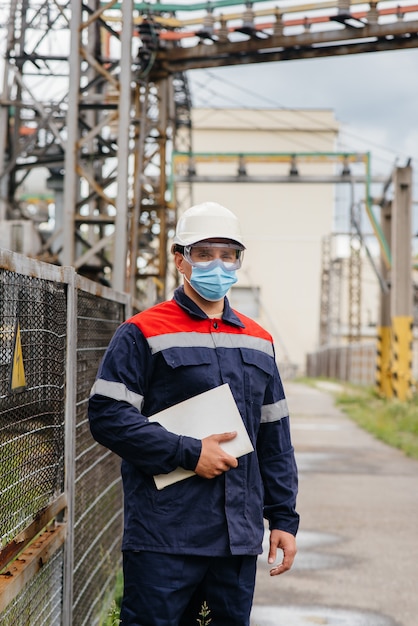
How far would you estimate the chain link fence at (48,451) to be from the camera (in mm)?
3158

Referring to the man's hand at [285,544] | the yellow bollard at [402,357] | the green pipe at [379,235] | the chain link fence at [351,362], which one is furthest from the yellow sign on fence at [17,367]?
the chain link fence at [351,362]

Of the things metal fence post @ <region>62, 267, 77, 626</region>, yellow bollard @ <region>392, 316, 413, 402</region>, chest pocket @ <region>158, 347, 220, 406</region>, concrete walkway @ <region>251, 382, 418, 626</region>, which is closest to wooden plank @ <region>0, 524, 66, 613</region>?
metal fence post @ <region>62, 267, 77, 626</region>

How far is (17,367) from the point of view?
316cm

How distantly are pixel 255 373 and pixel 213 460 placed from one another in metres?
0.39

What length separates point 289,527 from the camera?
12.5 ft

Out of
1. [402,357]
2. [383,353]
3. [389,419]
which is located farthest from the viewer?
[383,353]

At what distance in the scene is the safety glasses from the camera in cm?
370

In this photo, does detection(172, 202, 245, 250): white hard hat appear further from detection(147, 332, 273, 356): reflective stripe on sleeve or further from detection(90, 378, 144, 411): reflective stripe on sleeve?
detection(90, 378, 144, 411): reflective stripe on sleeve

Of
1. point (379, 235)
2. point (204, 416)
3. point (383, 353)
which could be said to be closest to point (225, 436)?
point (204, 416)

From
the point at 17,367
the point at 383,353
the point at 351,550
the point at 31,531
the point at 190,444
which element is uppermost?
the point at 17,367

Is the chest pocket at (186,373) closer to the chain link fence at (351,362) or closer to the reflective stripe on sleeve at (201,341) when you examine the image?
the reflective stripe on sleeve at (201,341)

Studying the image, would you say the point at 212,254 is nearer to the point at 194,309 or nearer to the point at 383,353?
the point at 194,309

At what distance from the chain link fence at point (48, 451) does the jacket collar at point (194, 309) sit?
0.46m

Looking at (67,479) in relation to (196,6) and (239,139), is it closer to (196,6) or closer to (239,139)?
(196,6)
